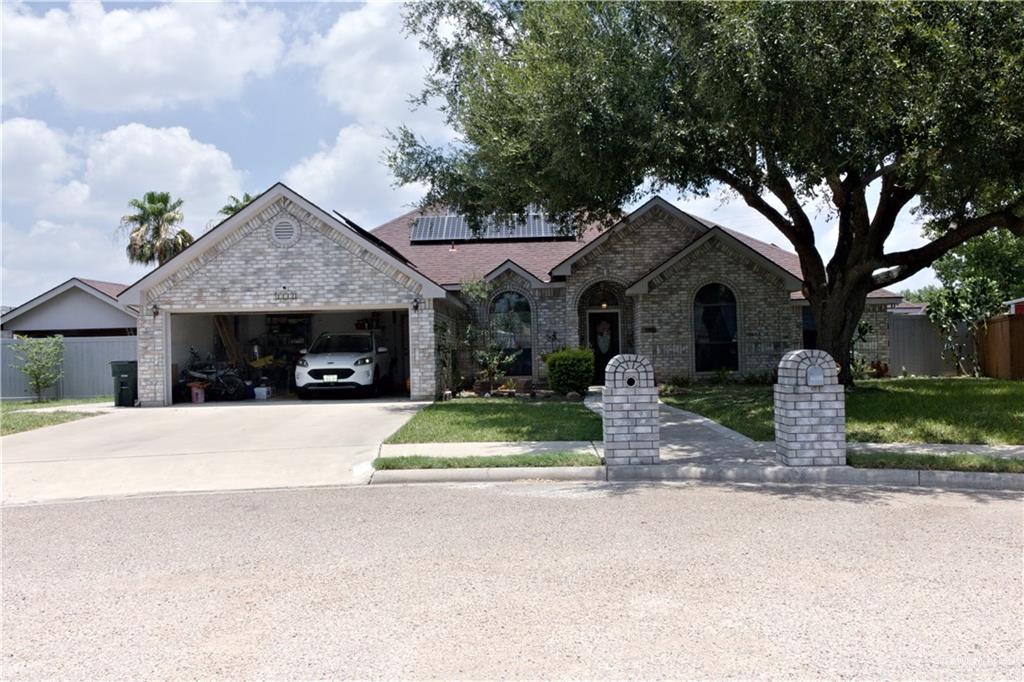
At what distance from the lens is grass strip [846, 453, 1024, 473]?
816cm

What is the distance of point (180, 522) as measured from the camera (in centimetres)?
676

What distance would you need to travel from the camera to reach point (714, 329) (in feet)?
68.6

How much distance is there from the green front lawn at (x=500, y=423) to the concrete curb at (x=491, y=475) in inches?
83.7

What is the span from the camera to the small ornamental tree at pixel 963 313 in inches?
835

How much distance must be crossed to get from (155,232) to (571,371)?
68.1ft

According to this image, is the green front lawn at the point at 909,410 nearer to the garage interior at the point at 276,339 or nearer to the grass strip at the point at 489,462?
the grass strip at the point at 489,462

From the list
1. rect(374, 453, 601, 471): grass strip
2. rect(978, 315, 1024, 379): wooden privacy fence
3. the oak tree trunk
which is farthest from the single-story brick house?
rect(374, 453, 601, 471): grass strip

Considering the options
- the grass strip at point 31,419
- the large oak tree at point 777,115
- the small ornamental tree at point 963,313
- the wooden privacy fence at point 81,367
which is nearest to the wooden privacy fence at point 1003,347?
the small ornamental tree at point 963,313

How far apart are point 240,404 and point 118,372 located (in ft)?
10.3

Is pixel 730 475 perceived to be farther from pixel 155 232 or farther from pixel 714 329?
pixel 155 232

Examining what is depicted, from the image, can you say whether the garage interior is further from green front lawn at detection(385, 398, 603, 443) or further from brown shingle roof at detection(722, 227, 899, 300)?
brown shingle roof at detection(722, 227, 899, 300)

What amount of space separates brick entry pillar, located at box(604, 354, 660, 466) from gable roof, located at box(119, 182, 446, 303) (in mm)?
10020

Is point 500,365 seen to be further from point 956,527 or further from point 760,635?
point 760,635

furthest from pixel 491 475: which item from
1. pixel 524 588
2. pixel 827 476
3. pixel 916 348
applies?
pixel 916 348
